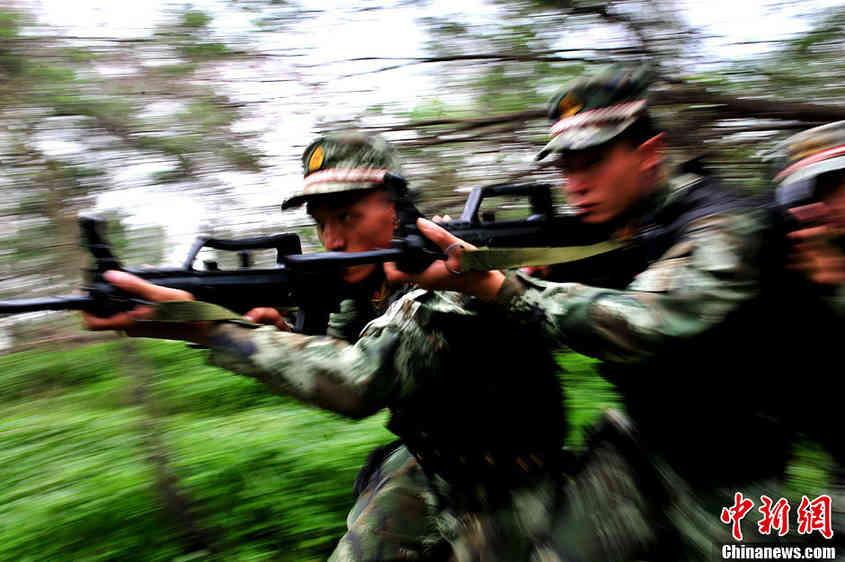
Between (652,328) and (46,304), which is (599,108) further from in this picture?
(46,304)

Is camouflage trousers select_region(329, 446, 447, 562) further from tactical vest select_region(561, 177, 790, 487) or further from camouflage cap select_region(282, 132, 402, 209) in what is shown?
camouflage cap select_region(282, 132, 402, 209)

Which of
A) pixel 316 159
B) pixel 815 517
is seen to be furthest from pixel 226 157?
pixel 815 517

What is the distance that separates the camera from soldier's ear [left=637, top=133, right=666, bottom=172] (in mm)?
1935

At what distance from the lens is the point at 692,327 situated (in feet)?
4.97

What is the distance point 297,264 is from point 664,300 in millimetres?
858

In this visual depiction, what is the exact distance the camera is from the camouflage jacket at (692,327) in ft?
4.98

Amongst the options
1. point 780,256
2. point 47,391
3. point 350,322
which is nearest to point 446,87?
point 350,322

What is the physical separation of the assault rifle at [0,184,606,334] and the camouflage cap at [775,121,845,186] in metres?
0.54

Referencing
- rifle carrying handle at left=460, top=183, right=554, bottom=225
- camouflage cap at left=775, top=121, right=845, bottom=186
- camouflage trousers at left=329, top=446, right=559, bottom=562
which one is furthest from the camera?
rifle carrying handle at left=460, top=183, right=554, bottom=225

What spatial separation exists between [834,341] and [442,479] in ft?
3.70

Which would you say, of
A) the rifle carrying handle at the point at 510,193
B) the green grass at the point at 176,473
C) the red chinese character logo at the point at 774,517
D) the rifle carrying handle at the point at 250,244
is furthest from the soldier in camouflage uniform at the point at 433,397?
the green grass at the point at 176,473

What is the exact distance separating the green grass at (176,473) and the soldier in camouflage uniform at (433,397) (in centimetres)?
74

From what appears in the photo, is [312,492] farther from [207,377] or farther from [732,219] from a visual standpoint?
[732,219]

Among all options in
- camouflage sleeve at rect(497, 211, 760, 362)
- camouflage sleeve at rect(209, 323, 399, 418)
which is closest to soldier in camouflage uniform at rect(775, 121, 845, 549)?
camouflage sleeve at rect(497, 211, 760, 362)
